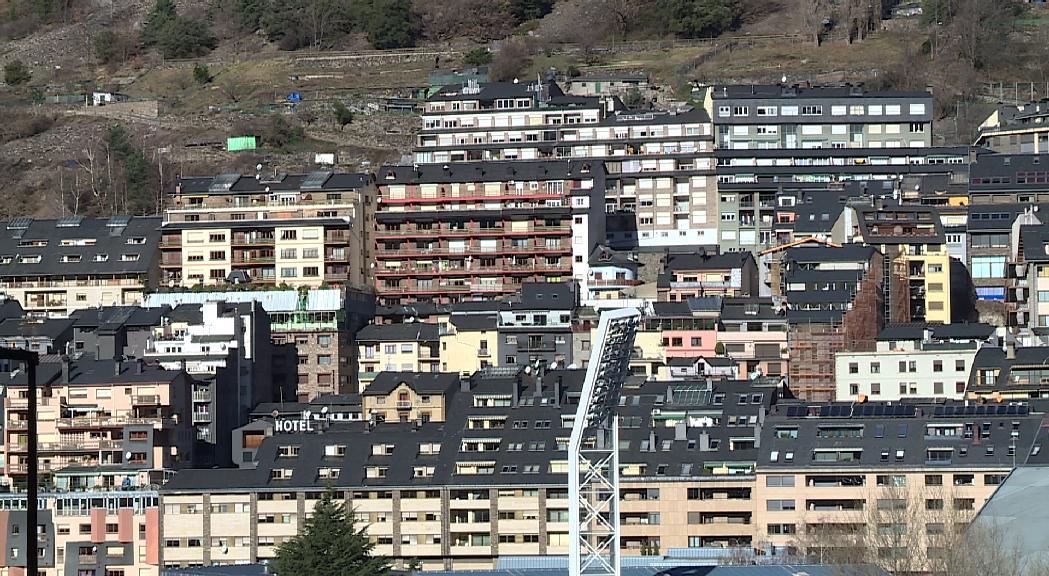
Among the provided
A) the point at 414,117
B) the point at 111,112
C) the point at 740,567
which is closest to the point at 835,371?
the point at 740,567

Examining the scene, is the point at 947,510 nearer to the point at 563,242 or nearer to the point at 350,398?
the point at 350,398

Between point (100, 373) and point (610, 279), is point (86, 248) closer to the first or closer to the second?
point (100, 373)

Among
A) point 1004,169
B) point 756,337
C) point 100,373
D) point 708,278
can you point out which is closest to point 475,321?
point 708,278

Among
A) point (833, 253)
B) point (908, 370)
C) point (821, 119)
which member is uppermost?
point (821, 119)

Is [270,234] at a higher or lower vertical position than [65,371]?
higher

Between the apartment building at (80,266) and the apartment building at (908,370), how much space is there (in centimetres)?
3821

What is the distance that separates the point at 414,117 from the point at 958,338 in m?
54.5

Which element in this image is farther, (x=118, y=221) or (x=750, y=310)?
(x=118, y=221)

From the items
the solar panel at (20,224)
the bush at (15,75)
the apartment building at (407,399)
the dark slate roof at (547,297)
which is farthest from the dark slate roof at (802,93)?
the bush at (15,75)

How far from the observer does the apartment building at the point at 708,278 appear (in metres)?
106

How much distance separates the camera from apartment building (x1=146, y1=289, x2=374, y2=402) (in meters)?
103

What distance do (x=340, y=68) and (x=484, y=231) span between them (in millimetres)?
43655

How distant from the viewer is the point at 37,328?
10481cm

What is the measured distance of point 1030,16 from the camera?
147 m
